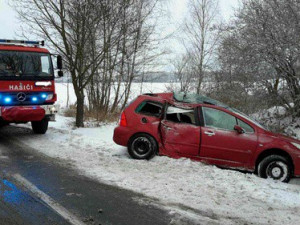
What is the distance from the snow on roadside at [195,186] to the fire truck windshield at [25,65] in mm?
2278

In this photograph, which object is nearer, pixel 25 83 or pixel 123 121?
pixel 123 121

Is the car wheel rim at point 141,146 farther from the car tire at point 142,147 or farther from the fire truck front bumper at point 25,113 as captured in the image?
the fire truck front bumper at point 25,113

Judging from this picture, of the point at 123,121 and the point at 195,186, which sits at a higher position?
the point at 123,121

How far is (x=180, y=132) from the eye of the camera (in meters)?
6.83

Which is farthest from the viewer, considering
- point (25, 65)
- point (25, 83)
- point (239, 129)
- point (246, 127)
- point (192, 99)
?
point (25, 65)

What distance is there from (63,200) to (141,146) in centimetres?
279

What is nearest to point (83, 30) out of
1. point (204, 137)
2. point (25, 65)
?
point (25, 65)

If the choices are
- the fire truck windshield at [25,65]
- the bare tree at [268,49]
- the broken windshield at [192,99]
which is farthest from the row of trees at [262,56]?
the fire truck windshield at [25,65]

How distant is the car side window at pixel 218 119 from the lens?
265 inches

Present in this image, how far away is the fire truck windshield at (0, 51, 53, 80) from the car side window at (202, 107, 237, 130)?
16.9ft

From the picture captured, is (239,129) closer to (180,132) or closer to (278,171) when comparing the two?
(278,171)

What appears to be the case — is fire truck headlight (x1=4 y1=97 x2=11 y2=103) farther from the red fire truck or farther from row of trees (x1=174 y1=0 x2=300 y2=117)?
row of trees (x1=174 y1=0 x2=300 y2=117)

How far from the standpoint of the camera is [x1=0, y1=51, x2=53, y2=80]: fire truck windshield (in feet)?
28.7

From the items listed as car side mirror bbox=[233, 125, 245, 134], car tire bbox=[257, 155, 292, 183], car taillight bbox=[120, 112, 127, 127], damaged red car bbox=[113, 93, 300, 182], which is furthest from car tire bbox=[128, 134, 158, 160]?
car tire bbox=[257, 155, 292, 183]
